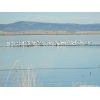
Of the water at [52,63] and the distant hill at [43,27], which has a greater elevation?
the distant hill at [43,27]

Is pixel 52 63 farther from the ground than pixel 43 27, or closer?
closer

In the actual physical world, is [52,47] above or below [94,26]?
below

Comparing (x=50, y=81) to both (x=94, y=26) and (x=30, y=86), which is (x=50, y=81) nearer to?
(x=30, y=86)
